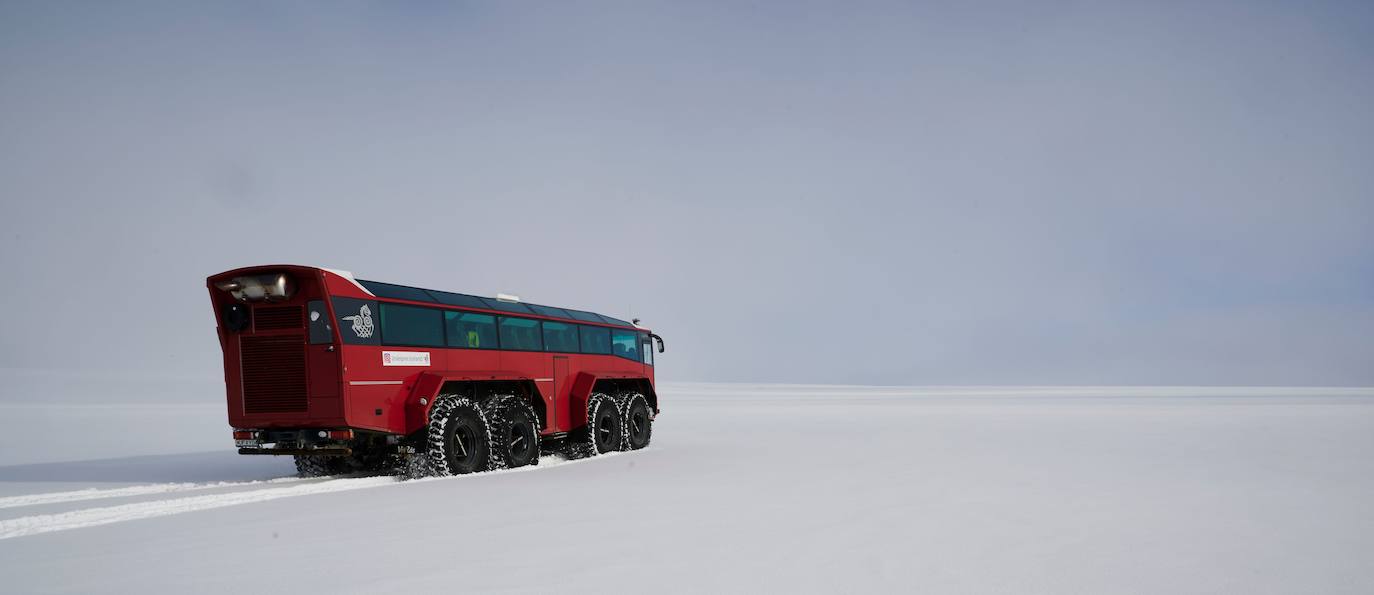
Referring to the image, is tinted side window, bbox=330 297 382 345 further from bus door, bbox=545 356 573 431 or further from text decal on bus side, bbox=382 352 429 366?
bus door, bbox=545 356 573 431

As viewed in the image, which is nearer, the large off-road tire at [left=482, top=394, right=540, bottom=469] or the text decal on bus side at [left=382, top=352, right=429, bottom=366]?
the text decal on bus side at [left=382, top=352, right=429, bottom=366]

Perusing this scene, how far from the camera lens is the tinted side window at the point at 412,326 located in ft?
46.6

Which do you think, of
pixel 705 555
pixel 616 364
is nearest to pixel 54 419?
pixel 616 364

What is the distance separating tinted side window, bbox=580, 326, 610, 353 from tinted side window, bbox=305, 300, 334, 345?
23.1 ft

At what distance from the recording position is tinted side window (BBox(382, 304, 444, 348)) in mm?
14219

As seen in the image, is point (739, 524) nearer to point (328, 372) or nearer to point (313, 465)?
point (328, 372)

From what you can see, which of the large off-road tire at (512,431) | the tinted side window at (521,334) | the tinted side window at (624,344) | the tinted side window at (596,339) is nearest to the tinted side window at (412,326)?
the large off-road tire at (512,431)

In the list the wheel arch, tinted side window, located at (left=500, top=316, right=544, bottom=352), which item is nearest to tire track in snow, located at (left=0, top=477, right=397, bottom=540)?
the wheel arch

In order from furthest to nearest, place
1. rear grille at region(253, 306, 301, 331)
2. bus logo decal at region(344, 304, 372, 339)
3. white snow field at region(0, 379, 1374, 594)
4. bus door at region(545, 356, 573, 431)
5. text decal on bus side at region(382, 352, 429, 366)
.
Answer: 1. bus door at region(545, 356, 573, 431)
2. text decal on bus side at region(382, 352, 429, 366)
3. rear grille at region(253, 306, 301, 331)
4. bus logo decal at region(344, 304, 372, 339)
5. white snow field at region(0, 379, 1374, 594)

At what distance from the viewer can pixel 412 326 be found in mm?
14711

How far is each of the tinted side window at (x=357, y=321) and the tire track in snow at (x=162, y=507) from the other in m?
2.21

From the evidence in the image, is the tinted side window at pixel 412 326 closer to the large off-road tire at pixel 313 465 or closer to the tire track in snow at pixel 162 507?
the tire track in snow at pixel 162 507

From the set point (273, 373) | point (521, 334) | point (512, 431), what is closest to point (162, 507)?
point (273, 373)

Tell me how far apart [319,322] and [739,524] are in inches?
304
